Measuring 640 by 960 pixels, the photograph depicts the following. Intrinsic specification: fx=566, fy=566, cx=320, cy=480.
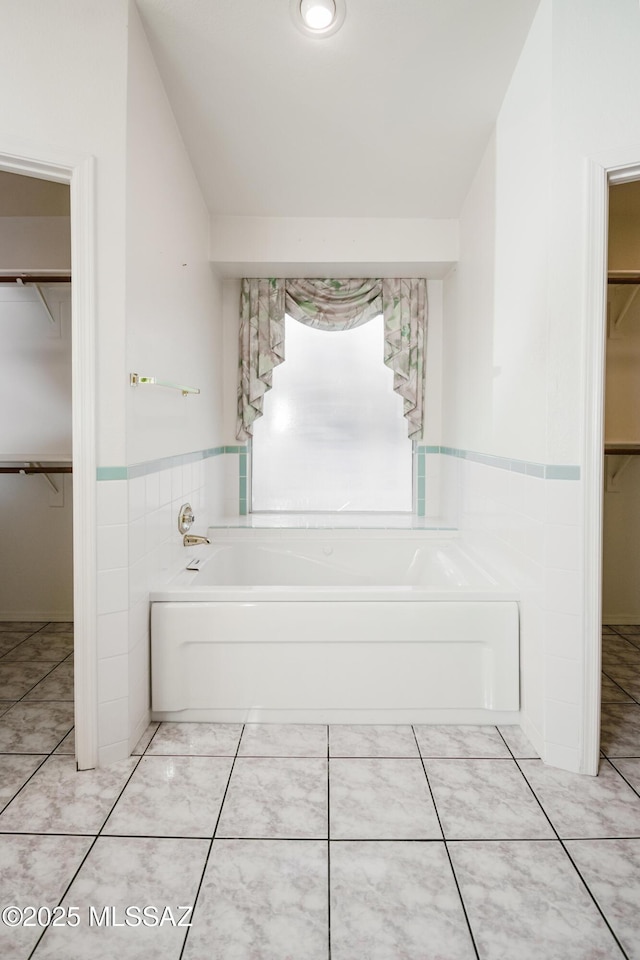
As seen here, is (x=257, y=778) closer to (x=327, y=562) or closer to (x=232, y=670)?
(x=232, y=670)

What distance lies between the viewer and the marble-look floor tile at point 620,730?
190 centimetres

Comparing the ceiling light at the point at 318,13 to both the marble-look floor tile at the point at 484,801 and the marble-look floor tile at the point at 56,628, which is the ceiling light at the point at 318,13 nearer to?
the marble-look floor tile at the point at 484,801

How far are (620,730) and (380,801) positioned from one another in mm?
987

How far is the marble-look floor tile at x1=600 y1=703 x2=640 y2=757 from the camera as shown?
1896 millimetres

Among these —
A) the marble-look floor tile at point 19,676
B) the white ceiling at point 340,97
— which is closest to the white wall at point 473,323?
the white ceiling at point 340,97

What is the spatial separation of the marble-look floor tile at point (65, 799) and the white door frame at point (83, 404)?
0.21 ft

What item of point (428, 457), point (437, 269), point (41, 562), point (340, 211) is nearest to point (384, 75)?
point (340, 211)

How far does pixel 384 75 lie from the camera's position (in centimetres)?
214

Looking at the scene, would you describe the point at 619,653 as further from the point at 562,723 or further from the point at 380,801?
the point at 380,801

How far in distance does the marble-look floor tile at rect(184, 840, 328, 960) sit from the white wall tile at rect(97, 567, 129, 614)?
0.73m

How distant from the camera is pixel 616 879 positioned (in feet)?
4.39

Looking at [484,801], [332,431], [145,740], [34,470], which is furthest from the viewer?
[332,431]

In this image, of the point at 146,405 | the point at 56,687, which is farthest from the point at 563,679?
the point at 56,687

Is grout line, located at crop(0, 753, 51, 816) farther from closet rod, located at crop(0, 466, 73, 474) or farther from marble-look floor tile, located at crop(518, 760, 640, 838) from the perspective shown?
marble-look floor tile, located at crop(518, 760, 640, 838)
